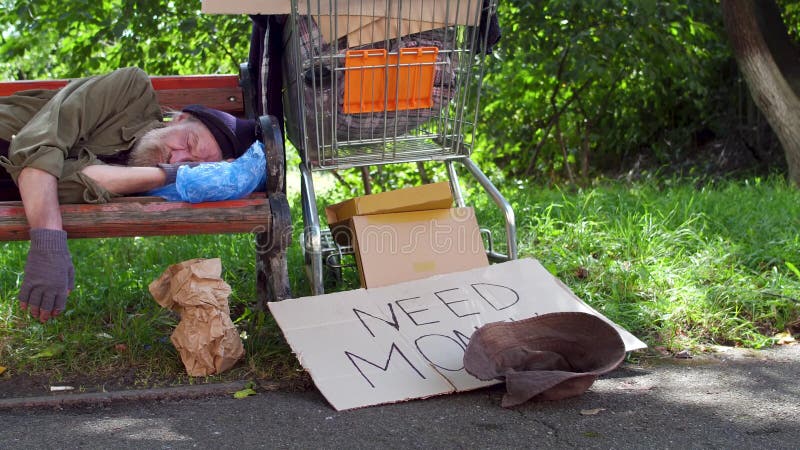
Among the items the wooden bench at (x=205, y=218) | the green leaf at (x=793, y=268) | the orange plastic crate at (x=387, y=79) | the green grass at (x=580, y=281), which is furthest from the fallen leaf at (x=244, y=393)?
the green leaf at (x=793, y=268)

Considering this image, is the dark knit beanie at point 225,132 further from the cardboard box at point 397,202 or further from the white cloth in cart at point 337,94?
the cardboard box at point 397,202

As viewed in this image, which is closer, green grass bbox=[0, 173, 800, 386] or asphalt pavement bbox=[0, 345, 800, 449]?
asphalt pavement bbox=[0, 345, 800, 449]

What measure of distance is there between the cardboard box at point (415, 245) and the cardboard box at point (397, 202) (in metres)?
0.03

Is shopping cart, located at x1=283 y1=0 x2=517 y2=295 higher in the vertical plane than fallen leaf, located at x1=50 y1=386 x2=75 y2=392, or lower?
higher

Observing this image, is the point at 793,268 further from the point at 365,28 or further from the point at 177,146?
the point at 177,146

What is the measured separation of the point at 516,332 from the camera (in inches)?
107

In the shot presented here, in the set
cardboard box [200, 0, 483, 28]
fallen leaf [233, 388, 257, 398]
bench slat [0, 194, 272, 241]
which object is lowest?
fallen leaf [233, 388, 257, 398]

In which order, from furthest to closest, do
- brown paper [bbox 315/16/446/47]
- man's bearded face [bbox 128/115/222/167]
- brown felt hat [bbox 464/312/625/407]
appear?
man's bearded face [bbox 128/115/222/167]
brown paper [bbox 315/16/446/47]
brown felt hat [bbox 464/312/625/407]

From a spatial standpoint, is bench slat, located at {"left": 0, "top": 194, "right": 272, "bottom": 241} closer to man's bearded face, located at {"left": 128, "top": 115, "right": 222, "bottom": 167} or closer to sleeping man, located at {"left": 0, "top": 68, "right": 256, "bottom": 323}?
sleeping man, located at {"left": 0, "top": 68, "right": 256, "bottom": 323}

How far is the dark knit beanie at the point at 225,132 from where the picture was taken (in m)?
3.14

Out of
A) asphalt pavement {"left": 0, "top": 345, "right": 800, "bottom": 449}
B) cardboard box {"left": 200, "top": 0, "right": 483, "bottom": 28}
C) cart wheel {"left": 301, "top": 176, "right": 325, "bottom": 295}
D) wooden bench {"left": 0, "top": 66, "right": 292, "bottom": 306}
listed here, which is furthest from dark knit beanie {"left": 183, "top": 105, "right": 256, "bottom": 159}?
asphalt pavement {"left": 0, "top": 345, "right": 800, "bottom": 449}

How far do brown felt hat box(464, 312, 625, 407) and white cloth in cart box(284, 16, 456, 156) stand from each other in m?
0.89

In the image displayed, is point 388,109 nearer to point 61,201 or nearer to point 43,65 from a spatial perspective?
point 61,201

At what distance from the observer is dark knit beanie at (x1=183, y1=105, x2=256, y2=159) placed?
3.14 metres
